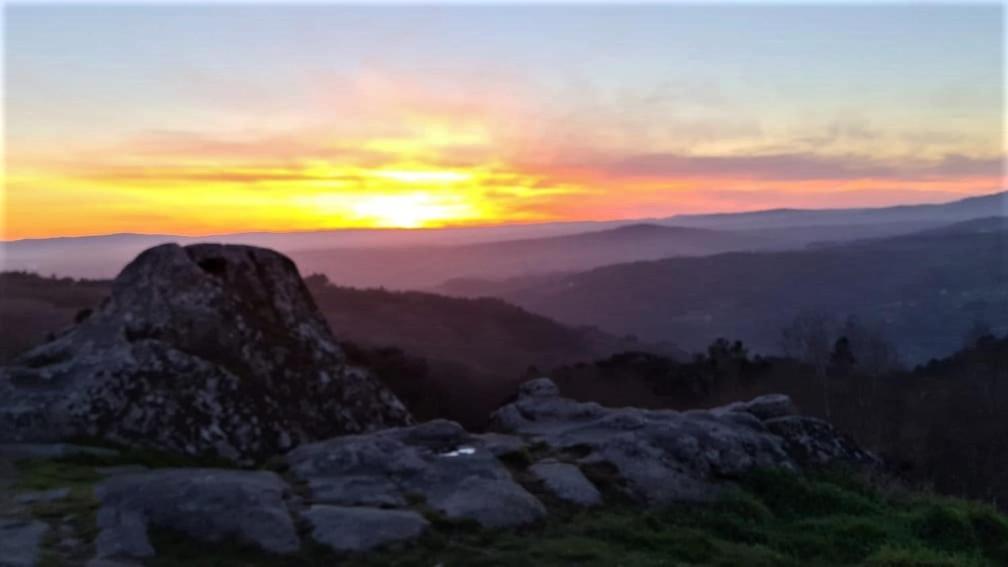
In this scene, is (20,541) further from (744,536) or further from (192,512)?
(744,536)

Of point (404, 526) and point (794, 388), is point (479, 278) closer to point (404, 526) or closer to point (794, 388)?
point (794, 388)

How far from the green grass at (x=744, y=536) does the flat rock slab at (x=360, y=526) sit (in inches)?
5.8

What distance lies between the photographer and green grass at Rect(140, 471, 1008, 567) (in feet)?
28.3

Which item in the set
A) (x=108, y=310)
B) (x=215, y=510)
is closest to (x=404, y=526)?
(x=215, y=510)

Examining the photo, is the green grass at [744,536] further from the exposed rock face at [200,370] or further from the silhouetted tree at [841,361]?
the silhouetted tree at [841,361]

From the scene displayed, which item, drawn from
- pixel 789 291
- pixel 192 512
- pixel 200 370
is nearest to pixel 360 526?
pixel 192 512

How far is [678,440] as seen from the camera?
12.6 meters

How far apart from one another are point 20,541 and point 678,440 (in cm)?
788

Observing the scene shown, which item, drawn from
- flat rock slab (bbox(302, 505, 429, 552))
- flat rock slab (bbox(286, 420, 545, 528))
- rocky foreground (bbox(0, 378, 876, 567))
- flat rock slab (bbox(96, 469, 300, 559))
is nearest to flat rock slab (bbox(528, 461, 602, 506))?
rocky foreground (bbox(0, 378, 876, 567))

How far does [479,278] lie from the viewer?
443 ft

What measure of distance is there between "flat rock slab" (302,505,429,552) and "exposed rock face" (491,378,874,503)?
317 cm

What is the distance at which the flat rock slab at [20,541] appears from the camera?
776cm

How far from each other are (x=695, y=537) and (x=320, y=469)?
14.4ft

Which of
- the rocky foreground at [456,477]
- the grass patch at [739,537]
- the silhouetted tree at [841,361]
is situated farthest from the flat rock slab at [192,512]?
the silhouetted tree at [841,361]
